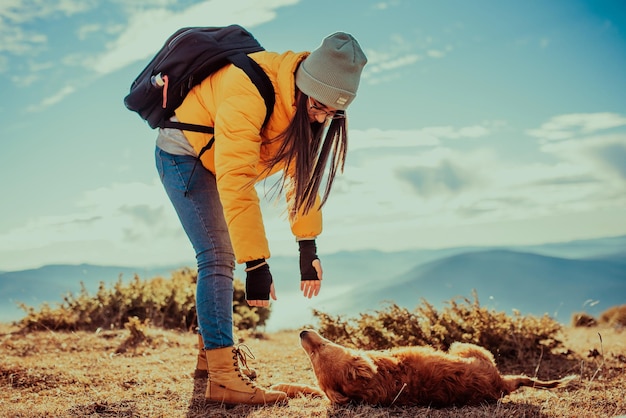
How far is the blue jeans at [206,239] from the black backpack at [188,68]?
24 cm

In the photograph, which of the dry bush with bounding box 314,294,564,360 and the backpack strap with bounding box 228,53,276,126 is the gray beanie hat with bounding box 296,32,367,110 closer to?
the backpack strap with bounding box 228,53,276,126

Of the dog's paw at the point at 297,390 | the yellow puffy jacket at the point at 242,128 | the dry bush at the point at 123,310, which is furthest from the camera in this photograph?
the dry bush at the point at 123,310

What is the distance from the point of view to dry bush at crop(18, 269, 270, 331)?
7.55m

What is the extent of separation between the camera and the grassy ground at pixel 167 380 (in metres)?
3.73

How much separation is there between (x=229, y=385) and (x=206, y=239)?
1.02 m

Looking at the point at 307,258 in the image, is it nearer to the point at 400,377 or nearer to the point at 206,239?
the point at 206,239

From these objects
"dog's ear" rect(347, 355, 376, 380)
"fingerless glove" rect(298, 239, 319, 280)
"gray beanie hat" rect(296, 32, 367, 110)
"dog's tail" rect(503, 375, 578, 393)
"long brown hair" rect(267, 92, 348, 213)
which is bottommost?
"dog's tail" rect(503, 375, 578, 393)

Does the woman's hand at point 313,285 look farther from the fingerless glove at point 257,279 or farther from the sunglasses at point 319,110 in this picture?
the sunglasses at point 319,110

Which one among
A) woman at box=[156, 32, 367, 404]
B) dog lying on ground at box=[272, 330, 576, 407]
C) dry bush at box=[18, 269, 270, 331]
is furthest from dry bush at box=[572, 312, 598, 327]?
woman at box=[156, 32, 367, 404]

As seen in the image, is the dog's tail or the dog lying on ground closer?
the dog lying on ground

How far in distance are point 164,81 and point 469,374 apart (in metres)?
2.90

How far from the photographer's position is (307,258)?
4.26 metres

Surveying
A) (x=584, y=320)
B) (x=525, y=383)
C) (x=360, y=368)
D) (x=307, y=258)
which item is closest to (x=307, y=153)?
(x=307, y=258)

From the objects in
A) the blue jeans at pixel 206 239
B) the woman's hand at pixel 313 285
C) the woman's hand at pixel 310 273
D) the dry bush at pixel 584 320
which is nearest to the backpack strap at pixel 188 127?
the blue jeans at pixel 206 239
